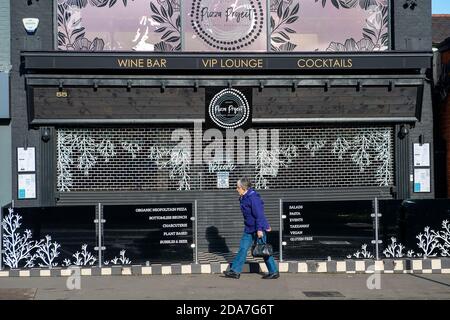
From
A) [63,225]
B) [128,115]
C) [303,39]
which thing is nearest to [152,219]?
[63,225]

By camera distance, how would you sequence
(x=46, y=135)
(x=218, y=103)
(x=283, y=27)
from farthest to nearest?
1. (x=283, y=27)
2. (x=218, y=103)
3. (x=46, y=135)

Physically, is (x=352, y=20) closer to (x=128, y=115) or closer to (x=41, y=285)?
(x=128, y=115)

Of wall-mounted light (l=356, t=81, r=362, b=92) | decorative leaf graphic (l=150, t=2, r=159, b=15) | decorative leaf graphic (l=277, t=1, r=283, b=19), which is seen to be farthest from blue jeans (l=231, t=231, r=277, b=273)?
decorative leaf graphic (l=150, t=2, r=159, b=15)

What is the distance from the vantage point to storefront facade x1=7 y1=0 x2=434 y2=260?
1527 centimetres

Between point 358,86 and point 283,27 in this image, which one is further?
point 283,27

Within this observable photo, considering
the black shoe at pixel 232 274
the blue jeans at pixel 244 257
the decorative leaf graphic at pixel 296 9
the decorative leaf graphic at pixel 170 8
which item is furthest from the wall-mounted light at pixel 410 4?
the black shoe at pixel 232 274

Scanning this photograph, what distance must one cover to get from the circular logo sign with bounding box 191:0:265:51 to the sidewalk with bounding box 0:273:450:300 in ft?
16.4

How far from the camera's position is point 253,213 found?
40.5 feet

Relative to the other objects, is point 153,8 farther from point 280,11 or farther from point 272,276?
point 272,276

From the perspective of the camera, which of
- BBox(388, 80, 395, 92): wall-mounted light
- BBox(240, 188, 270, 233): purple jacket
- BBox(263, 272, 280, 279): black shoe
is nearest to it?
BBox(240, 188, 270, 233): purple jacket

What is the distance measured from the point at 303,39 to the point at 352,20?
1051 millimetres

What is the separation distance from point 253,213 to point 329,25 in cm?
515

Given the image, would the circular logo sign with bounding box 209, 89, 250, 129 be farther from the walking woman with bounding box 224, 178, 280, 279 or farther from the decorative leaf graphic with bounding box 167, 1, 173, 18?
the walking woman with bounding box 224, 178, 280, 279

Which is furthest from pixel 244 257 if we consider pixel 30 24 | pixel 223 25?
pixel 30 24
